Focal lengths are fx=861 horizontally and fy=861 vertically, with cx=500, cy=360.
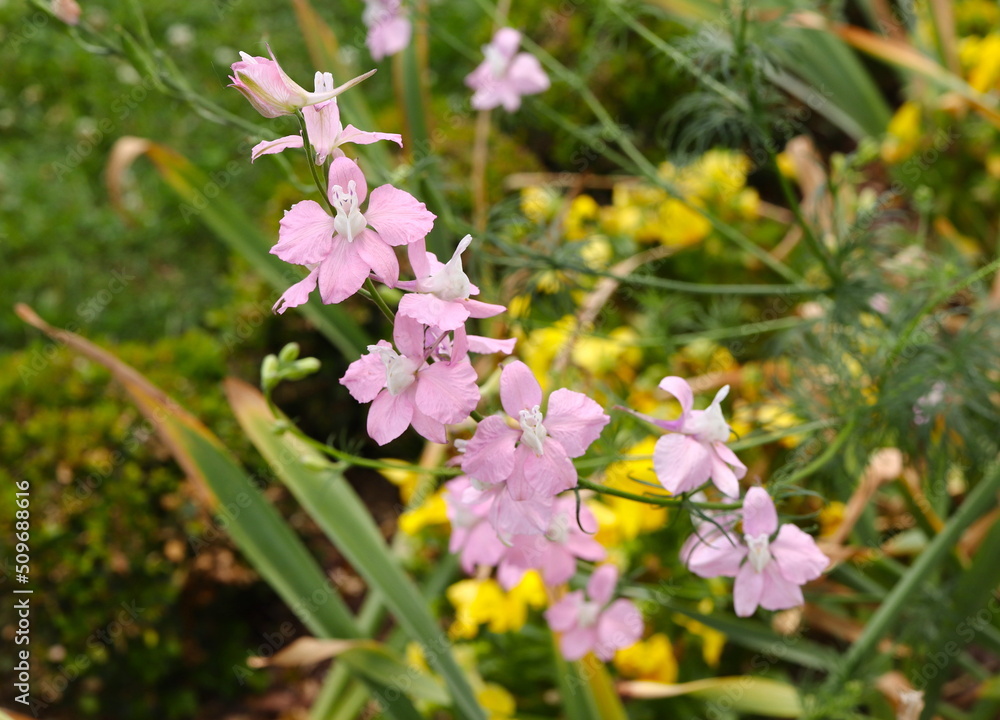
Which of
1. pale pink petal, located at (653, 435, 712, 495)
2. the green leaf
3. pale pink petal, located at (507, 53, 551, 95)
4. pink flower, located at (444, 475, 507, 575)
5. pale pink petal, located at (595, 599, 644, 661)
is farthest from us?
pale pink petal, located at (507, 53, 551, 95)

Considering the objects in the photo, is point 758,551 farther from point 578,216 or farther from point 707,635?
point 578,216

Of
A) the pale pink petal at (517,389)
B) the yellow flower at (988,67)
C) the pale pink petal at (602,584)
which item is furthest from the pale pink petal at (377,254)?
the yellow flower at (988,67)

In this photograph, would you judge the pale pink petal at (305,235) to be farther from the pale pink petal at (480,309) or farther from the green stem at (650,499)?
the green stem at (650,499)

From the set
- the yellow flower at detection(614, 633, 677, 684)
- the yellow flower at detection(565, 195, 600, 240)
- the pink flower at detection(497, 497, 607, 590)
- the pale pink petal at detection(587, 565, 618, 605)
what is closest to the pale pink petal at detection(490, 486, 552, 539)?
the pink flower at detection(497, 497, 607, 590)

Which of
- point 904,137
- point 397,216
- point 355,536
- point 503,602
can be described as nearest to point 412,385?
point 397,216

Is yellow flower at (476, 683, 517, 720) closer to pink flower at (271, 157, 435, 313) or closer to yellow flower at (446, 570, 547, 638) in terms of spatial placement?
yellow flower at (446, 570, 547, 638)

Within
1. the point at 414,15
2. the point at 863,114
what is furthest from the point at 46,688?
the point at 863,114

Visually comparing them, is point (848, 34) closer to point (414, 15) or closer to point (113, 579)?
point (414, 15)
